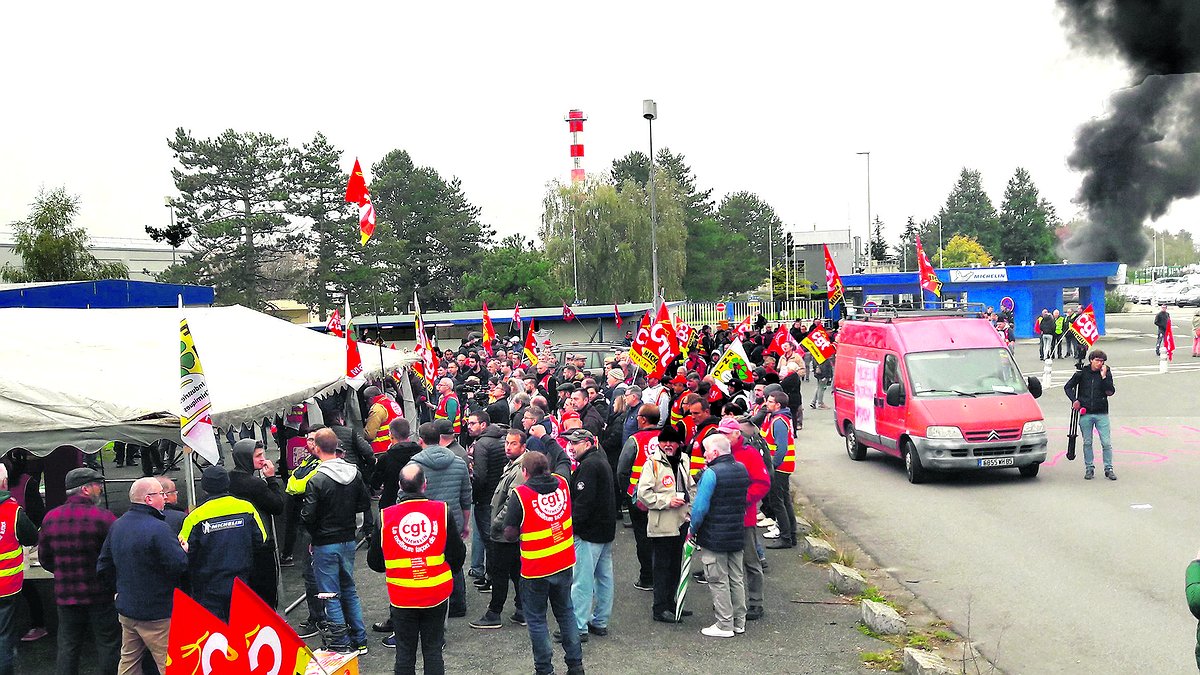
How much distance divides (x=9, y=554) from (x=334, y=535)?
95.9 inches

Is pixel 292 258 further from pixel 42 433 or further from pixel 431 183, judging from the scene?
pixel 42 433

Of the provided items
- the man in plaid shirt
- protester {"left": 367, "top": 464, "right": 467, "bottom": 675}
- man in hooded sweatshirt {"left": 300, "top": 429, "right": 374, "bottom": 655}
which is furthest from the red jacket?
the man in plaid shirt

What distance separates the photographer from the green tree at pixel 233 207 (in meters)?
53.3

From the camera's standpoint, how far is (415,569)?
6.88 metres

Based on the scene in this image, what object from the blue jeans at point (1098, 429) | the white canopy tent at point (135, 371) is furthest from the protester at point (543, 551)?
the blue jeans at point (1098, 429)

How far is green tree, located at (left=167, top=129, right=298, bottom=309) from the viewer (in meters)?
53.3

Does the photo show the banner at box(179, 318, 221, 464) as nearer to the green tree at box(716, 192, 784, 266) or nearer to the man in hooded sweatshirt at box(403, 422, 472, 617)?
the man in hooded sweatshirt at box(403, 422, 472, 617)

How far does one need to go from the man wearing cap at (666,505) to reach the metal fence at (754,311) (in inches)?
1700

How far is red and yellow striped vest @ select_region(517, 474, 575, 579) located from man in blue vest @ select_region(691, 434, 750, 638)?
1404mm

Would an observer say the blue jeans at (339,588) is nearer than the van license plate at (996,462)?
Yes

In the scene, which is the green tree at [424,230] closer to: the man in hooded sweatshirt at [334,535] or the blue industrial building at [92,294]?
the blue industrial building at [92,294]

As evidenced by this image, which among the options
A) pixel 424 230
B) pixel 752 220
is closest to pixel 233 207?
pixel 424 230

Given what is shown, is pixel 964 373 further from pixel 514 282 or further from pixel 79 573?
pixel 514 282

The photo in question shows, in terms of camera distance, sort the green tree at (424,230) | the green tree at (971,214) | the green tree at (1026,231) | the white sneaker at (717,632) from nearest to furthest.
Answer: the white sneaker at (717,632), the green tree at (424,230), the green tree at (1026,231), the green tree at (971,214)
